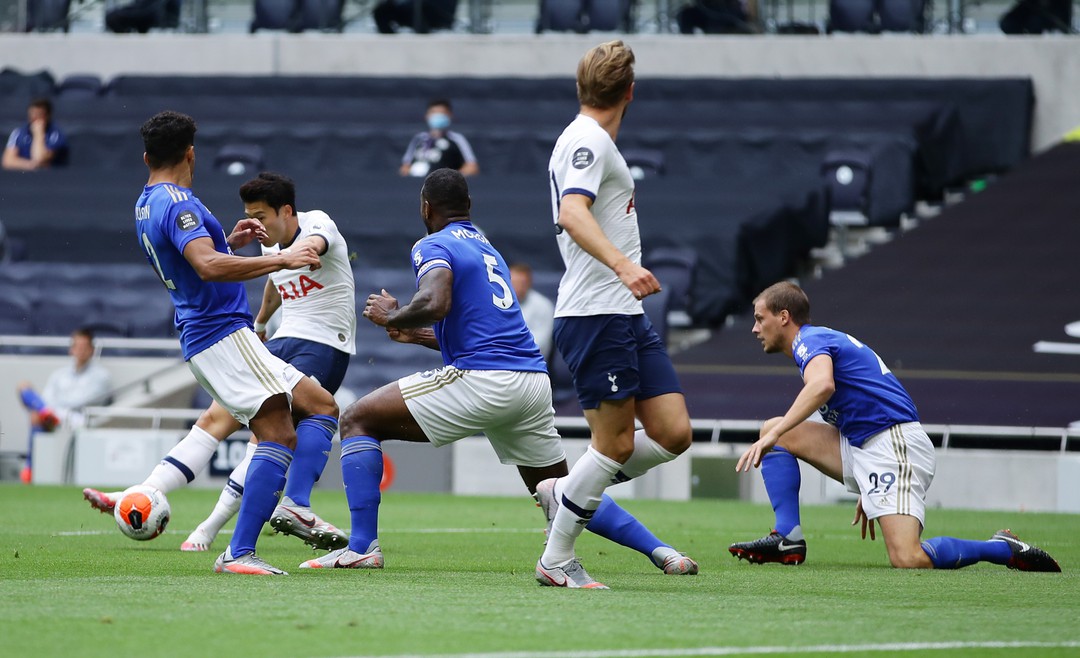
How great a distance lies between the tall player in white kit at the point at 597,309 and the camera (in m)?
6.13

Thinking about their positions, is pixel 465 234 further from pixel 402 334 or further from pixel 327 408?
pixel 327 408

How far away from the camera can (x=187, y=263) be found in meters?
6.89

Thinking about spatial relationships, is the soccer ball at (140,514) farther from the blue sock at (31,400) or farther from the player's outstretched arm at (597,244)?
the blue sock at (31,400)

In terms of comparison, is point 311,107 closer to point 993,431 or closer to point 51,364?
point 51,364

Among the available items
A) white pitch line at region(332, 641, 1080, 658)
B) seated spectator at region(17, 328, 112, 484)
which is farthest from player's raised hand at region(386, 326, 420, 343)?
seated spectator at region(17, 328, 112, 484)

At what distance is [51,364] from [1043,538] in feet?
33.7

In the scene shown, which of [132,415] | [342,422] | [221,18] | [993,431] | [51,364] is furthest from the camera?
[221,18]

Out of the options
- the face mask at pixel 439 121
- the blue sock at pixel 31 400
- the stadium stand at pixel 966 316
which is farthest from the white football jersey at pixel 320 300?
the face mask at pixel 439 121

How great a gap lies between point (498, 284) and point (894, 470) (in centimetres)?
224

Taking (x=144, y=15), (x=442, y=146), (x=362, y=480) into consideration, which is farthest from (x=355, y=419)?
(x=144, y=15)

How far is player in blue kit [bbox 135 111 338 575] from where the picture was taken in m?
6.64

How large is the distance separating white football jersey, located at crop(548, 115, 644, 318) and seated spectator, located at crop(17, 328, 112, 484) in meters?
10.3

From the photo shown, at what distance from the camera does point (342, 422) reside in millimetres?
7105

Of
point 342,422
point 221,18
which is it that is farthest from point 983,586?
point 221,18
